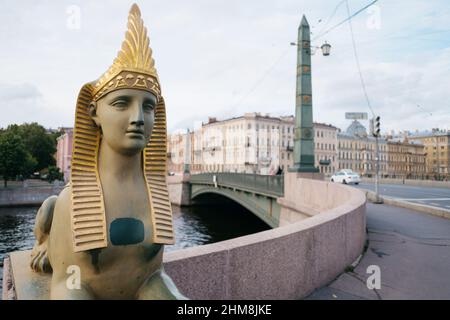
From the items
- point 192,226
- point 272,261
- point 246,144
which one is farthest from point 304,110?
point 246,144

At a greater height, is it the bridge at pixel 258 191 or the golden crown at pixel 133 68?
the golden crown at pixel 133 68

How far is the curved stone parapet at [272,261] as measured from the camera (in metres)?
3.23

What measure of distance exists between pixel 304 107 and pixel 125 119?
13.1 m

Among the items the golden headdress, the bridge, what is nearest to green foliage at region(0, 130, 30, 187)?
the bridge

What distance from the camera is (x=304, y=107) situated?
14516 millimetres

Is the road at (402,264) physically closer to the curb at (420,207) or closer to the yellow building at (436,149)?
the curb at (420,207)

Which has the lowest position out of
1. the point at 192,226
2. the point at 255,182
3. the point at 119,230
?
the point at 192,226

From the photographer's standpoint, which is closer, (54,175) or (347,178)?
(347,178)

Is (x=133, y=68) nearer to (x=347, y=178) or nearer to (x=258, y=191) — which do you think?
(x=258, y=191)

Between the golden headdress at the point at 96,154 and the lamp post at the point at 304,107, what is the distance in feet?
39.4

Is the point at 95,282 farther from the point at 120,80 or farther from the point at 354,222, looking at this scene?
the point at 354,222

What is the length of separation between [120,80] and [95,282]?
48.2 inches

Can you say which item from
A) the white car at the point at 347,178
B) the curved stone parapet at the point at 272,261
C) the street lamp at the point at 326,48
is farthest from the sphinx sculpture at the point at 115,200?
the white car at the point at 347,178
